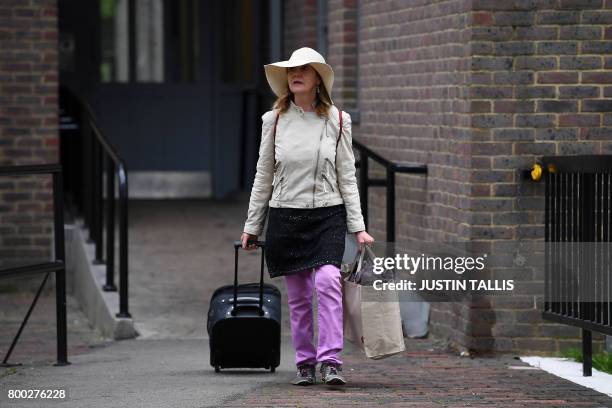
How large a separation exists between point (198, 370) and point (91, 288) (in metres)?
2.93

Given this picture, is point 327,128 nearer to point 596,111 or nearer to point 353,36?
point 596,111

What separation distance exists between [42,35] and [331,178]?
195 inches

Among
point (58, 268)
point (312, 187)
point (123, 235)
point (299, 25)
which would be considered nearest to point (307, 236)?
point (312, 187)

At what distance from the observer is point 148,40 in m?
16.2

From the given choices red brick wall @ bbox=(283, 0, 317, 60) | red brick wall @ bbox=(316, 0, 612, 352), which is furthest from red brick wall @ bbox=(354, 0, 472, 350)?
red brick wall @ bbox=(283, 0, 317, 60)

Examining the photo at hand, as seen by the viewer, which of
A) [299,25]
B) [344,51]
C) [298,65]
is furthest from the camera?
[299,25]

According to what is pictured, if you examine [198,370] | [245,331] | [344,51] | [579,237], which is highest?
[344,51]

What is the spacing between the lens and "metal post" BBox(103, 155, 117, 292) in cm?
1028

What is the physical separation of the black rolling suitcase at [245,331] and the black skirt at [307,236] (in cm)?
44

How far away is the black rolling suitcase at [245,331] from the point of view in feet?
25.9

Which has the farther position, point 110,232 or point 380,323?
point 110,232

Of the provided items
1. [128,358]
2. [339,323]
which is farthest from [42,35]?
[339,323]

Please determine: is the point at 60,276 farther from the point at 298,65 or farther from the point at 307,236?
the point at 298,65

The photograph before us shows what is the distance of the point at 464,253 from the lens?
9250 mm
